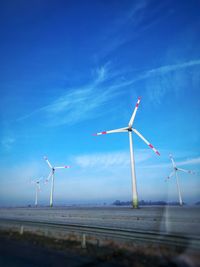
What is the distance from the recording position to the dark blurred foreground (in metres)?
9.59

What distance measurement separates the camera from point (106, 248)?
12703 mm

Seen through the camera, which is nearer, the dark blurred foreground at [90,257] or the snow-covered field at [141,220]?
the dark blurred foreground at [90,257]

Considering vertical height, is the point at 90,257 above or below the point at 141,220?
below

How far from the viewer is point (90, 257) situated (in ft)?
35.9

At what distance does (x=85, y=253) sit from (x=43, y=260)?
7.09 feet

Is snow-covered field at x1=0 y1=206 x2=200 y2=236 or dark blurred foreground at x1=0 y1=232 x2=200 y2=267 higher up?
snow-covered field at x1=0 y1=206 x2=200 y2=236

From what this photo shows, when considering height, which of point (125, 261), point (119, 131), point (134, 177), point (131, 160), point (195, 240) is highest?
point (119, 131)

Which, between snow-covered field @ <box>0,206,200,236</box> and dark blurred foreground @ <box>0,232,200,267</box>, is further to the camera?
snow-covered field @ <box>0,206,200,236</box>

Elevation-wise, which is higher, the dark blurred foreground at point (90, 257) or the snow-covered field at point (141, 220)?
the snow-covered field at point (141, 220)

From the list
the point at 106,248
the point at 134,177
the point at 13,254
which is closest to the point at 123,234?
the point at 106,248

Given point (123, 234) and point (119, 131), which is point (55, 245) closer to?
point (123, 234)

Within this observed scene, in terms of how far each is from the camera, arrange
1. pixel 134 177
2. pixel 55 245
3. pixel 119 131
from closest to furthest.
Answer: pixel 55 245
pixel 134 177
pixel 119 131

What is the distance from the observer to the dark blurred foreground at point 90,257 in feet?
31.5

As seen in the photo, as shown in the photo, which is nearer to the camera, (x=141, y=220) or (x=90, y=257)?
(x=90, y=257)
